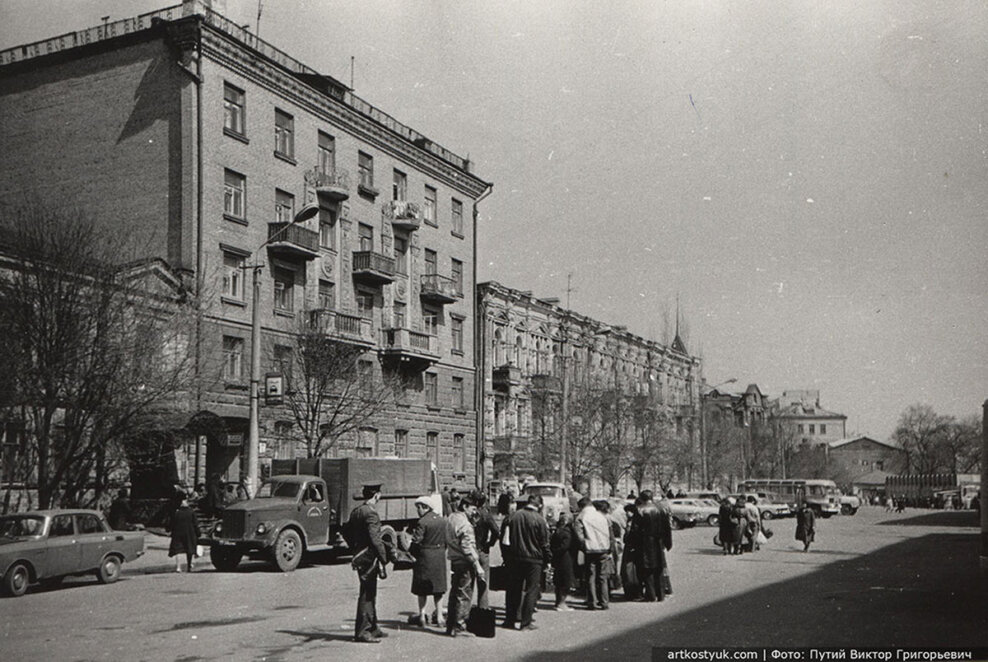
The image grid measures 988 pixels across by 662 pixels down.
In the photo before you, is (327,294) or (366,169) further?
(366,169)

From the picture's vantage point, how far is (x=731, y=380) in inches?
2265

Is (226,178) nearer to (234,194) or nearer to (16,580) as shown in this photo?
(234,194)

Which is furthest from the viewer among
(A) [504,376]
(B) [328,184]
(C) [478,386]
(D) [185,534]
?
(A) [504,376]

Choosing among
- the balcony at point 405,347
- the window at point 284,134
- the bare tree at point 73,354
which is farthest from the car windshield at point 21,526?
the balcony at point 405,347

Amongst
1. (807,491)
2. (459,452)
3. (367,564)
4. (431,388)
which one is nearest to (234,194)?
(431,388)

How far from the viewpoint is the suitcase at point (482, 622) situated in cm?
1211

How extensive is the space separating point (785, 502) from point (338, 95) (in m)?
36.4

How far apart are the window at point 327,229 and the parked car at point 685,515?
1885 centimetres

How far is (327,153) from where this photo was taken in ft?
132

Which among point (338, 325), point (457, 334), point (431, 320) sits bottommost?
point (338, 325)

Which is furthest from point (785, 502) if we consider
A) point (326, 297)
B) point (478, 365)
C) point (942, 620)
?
point (942, 620)

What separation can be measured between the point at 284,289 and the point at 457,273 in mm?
13701

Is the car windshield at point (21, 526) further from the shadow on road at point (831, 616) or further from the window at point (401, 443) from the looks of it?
the window at point (401, 443)

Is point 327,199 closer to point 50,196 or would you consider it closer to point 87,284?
point 50,196
